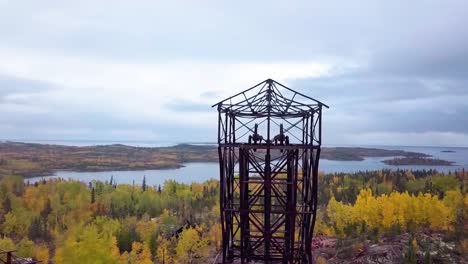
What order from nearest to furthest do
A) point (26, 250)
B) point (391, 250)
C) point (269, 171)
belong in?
1. point (269, 171)
2. point (391, 250)
3. point (26, 250)

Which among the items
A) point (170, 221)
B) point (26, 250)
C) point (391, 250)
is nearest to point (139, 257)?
point (26, 250)

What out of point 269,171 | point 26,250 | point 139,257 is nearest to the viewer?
point 269,171

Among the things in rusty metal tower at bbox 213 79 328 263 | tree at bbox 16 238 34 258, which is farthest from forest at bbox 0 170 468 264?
rusty metal tower at bbox 213 79 328 263

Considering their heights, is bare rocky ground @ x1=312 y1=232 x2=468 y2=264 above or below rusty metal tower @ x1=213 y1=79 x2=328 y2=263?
below

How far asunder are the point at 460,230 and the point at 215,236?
2515cm

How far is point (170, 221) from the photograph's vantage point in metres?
59.7

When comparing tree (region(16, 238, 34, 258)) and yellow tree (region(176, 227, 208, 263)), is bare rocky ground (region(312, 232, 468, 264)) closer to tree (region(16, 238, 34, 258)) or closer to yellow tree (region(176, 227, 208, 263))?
yellow tree (region(176, 227, 208, 263))

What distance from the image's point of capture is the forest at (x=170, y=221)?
33031 millimetres

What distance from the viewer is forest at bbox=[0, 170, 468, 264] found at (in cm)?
3303

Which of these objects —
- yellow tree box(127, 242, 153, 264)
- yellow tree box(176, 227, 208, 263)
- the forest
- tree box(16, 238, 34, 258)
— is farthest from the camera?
tree box(16, 238, 34, 258)

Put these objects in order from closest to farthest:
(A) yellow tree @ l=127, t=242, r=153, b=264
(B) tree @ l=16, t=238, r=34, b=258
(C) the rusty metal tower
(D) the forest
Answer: (C) the rusty metal tower
(D) the forest
(A) yellow tree @ l=127, t=242, r=153, b=264
(B) tree @ l=16, t=238, r=34, b=258

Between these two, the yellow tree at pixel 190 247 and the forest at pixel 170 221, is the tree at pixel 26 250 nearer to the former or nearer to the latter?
the forest at pixel 170 221

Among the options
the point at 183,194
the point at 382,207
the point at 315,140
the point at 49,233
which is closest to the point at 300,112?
the point at 315,140

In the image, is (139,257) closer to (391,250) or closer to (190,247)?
(190,247)
